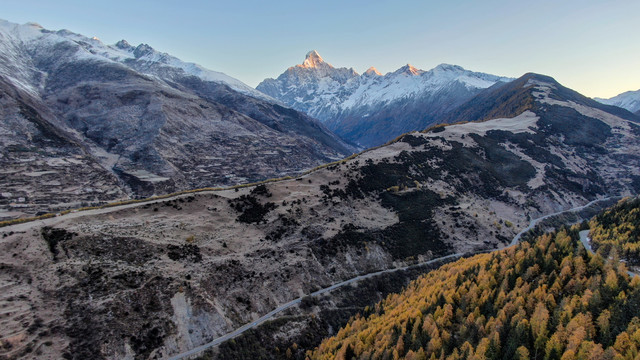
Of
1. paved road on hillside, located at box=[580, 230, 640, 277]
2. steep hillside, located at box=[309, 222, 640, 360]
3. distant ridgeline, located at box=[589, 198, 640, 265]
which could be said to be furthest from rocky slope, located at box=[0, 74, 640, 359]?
distant ridgeline, located at box=[589, 198, 640, 265]

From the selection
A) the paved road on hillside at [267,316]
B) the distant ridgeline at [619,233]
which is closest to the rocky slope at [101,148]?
the paved road on hillside at [267,316]

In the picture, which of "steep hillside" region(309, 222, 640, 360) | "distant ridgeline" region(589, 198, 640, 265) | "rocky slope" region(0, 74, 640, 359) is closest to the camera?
"steep hillside" region(309, 222, 640, 360)

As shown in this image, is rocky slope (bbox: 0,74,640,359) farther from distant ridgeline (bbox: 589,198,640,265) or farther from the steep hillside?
distant ridgeline (bbox: 589,198,640,265)

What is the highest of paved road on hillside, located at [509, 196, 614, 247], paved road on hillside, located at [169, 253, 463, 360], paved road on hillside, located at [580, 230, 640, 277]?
paved road on hillside, located at [580, 230, 640, 277]

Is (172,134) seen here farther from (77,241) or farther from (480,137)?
(480,137)

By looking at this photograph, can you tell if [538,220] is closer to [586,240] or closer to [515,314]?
[586,240]

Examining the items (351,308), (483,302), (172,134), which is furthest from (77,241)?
(172,134)
